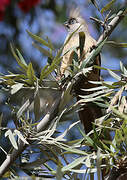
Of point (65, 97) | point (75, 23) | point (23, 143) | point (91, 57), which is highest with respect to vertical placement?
point (75, 23)

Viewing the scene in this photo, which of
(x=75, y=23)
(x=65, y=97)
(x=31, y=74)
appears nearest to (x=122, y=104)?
(x=65, y=97)

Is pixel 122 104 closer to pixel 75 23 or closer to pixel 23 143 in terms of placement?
pixel 23 143

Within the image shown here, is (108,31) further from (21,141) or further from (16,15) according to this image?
(16,15)

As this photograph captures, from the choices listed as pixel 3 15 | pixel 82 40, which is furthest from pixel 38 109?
pixel 3 15

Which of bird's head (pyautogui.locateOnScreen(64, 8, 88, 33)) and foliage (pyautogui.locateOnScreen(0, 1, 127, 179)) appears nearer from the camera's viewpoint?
foliage (pyautogui.locateOnScreen(0, 1, 127, 179))

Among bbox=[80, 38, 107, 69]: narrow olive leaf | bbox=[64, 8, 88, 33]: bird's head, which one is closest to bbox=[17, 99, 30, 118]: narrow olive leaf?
bbox=[80, 38, 107, 69]: narrow olive leaf

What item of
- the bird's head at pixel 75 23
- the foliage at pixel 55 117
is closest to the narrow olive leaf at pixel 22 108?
the foliage at pixel 55 117

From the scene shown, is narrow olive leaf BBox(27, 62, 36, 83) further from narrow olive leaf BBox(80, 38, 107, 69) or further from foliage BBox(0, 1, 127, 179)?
narrow olive leaf BBox(80, 38, 107, 69)

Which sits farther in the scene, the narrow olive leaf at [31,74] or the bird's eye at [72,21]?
the bird's eye at [72,21]

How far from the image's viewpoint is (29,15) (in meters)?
0.53

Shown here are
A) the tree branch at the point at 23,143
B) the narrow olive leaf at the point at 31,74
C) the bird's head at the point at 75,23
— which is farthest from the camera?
the bird's head at the point at 75,23

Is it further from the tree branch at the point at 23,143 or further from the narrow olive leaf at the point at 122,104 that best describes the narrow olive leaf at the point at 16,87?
the narrow olive leaf at the point at 122,104

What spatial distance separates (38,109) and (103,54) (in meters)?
0.75

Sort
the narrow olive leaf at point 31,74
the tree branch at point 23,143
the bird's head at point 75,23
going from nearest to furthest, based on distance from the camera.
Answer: the tree branch at point 23,143
the narrow olive leaf at point 31,74
the bird's head at point 75,23
